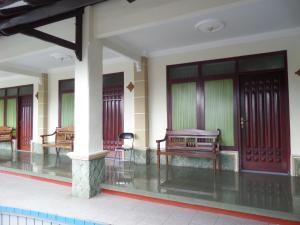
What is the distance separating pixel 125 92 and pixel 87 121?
242 cm

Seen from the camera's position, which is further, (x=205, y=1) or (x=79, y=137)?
(x=79, y=137)

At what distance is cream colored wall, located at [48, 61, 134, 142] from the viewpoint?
5.77 metres

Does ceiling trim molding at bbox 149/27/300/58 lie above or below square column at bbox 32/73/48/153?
above

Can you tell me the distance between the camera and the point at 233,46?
15.3 feet

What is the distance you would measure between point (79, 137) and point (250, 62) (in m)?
3.53

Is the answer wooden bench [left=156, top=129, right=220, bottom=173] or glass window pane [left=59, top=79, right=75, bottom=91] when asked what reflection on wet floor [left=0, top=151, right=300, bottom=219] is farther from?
glass window pane [left=59, top=79, right=75, bottom=91]

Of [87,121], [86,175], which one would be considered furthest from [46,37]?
[86,175]

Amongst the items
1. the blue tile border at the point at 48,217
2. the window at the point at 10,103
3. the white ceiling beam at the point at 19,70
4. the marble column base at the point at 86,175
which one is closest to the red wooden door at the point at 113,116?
the marble column base at the point at 86,175

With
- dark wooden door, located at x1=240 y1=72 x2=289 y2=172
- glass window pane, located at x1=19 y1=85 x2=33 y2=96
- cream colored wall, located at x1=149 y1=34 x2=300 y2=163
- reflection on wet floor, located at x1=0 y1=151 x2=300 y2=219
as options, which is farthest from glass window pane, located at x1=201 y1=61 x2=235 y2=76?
glass window pane, located at x1=19 y1=85 x2=33 y2=96

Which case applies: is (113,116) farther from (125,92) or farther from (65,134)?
(65,134)

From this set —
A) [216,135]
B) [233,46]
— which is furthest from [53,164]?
[233,46]

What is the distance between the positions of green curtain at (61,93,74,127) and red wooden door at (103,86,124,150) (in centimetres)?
128

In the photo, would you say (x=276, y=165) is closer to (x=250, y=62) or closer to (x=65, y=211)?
(x=250, y=62)

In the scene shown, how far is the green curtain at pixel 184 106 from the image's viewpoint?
5.08 metres
